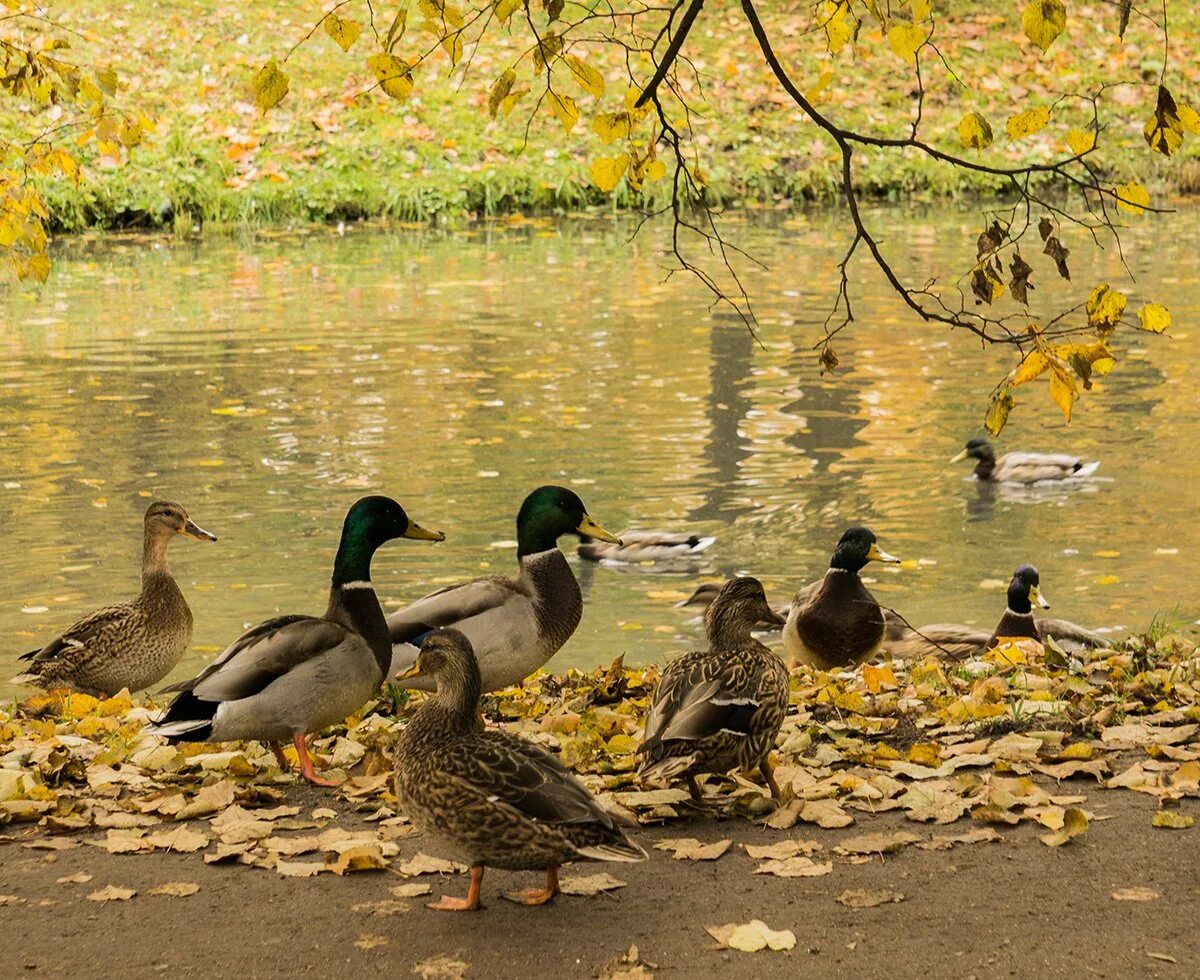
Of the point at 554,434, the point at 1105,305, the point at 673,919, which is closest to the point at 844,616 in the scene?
the point at 1105,305

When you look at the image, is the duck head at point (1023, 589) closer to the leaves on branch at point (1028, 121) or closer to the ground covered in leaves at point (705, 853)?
the ground covered in leaves at point (705, 853)

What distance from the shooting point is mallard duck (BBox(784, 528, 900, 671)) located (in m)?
7.32

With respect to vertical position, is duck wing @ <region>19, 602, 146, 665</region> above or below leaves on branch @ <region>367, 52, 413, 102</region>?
below

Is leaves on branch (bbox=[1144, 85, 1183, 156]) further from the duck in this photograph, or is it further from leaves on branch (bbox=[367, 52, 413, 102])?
the duck

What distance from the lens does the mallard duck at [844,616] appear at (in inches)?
288

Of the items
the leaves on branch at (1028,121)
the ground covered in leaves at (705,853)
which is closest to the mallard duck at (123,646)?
the ground covered in leaves at (705,853)

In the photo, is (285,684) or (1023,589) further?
(1023,589)

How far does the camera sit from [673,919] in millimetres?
4234

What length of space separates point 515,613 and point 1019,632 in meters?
2.42

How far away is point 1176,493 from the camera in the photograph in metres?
10.1

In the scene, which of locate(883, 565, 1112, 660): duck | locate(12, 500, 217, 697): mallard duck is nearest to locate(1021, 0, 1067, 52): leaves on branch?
locate(883, 565, 1112, 660): duck

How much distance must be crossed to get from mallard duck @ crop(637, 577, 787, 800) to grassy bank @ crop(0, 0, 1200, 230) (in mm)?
17064

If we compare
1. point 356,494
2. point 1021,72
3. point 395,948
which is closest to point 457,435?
point 356,494

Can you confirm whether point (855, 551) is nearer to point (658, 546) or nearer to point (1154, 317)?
point (658, 546)
